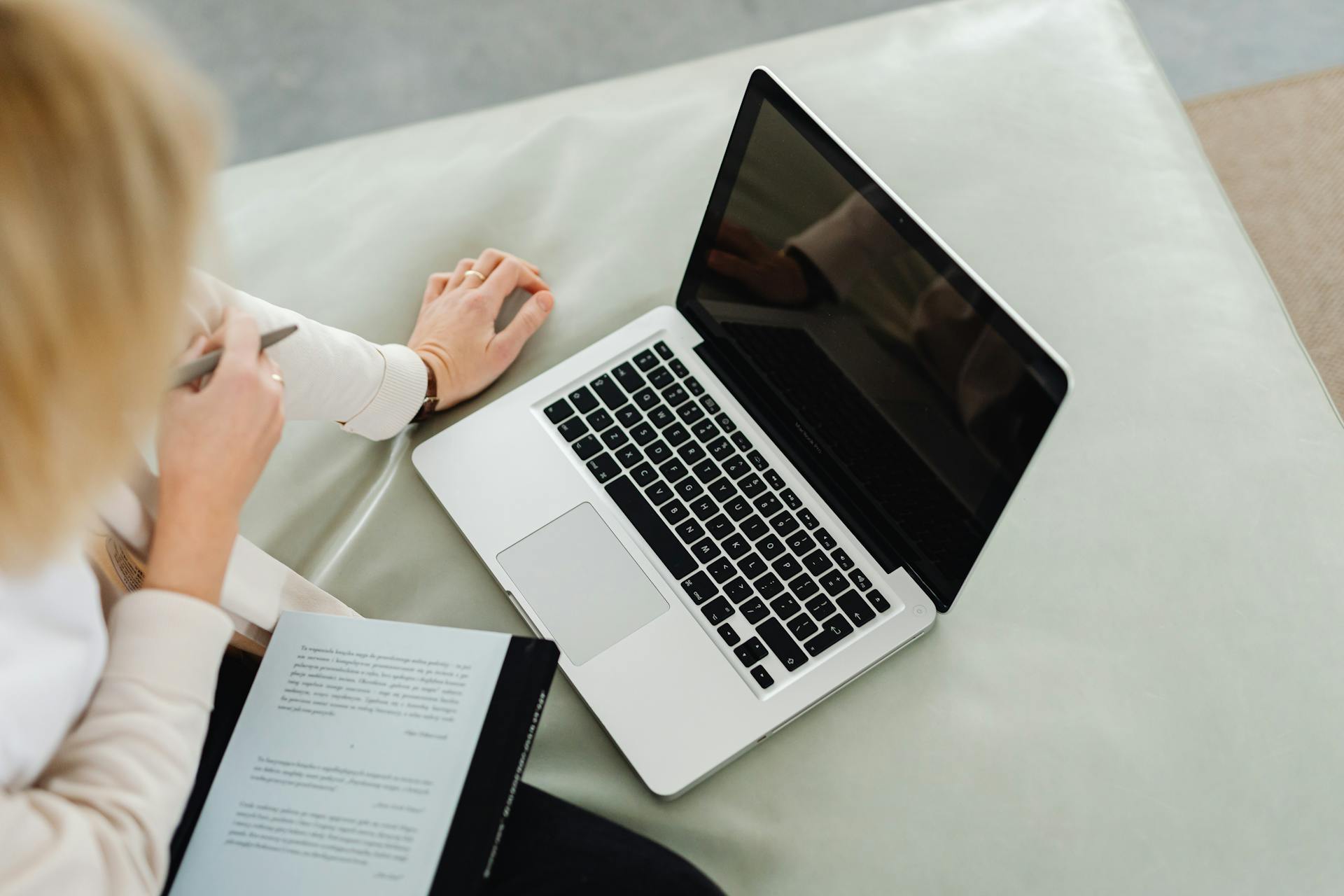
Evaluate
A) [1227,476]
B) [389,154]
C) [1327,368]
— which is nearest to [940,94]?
[1227,476]

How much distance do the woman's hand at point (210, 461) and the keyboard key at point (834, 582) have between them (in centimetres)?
41

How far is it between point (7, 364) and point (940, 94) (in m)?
0.84

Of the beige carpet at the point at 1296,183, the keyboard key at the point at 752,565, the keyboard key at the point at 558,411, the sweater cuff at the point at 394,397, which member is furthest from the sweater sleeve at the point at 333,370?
the beige carpet at the point at 1296,183

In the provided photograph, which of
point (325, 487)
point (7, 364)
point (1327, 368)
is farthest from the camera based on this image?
point (1327, 368)

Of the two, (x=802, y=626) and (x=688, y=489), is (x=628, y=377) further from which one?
(x=802, y=626)

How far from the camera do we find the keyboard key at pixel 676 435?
2.72ft

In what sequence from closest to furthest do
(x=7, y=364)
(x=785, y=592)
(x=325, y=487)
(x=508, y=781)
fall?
(x=7, y=364), (x=508, y=781), (x=785, y=592), (x=325, y=487)

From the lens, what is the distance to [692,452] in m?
0.82

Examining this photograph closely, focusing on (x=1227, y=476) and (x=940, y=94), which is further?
(x=940, y=94)

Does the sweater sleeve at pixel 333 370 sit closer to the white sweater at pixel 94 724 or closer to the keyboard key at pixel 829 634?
the white sweater at pixel 94 724

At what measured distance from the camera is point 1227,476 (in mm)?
811

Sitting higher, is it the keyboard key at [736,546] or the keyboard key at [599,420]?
the keyboard key at [599,420]

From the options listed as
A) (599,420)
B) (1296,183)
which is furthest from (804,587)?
(1296,183)

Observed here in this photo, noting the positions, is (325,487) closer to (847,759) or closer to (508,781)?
(508,781)
